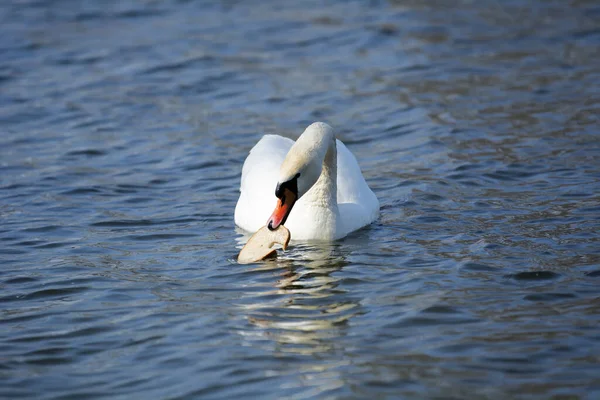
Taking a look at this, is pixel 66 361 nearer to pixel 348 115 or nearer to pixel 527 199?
pixel 527 199

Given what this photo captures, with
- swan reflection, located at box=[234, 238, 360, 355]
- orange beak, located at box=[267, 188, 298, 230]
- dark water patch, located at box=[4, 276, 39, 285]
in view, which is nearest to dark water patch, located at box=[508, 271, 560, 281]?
swan reflection, located at box=[234, 238, 360, 355]

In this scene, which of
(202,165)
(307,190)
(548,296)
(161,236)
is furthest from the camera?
(202,165)

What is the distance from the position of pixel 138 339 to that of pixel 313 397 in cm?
147

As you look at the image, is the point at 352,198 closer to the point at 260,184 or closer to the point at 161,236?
the point at 260,184

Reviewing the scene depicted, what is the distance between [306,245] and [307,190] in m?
0.58

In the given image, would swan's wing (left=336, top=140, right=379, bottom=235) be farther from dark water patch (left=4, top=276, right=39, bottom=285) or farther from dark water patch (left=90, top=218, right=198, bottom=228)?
dark water patch (left=4, top=276, right=39, bottom=285)

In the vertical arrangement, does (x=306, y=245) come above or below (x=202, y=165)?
below

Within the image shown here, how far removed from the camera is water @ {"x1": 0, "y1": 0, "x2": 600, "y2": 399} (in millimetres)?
5770

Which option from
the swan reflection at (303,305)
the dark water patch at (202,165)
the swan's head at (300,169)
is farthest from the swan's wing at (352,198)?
the dark water patch at (202,165)

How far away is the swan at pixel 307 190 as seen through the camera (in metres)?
7.48

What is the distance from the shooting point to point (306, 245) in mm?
8078

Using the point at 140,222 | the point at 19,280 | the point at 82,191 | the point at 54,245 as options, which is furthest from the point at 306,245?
the point at 82,191

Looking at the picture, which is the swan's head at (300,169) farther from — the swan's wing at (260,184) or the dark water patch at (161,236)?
the dark water patch at (161,236)

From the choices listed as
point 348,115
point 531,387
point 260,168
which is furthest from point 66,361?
point 348,115
